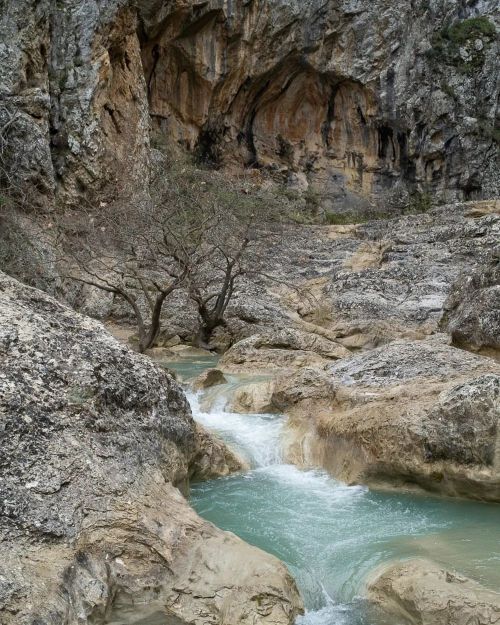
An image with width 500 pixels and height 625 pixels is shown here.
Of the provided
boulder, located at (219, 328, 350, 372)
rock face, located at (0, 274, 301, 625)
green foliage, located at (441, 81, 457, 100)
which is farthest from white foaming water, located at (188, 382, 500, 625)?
green foliage, located at (441, 81, 457, 100)

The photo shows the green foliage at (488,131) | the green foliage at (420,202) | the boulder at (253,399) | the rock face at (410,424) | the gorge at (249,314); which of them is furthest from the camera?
the green foliage at (488,131)

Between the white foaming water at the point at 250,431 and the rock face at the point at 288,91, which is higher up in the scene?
the rock face at the point at 288,91

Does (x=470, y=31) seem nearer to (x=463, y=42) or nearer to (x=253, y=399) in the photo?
(x=463, y=42)

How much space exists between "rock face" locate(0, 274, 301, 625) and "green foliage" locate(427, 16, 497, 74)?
3578 cm

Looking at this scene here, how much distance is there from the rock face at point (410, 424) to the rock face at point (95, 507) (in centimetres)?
212

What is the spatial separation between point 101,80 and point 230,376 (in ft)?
49.3

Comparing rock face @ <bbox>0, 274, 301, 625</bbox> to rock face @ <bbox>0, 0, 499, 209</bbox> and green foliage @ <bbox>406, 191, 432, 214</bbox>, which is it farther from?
green foliage @ <bbox>406, 191, 432, 214</bbox>

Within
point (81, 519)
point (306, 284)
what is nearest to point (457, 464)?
point (81, 519)

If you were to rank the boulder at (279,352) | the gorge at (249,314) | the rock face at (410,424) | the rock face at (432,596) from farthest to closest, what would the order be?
the boulder at (279,352) → the rock face at (410,424) → the gorge at (249,314) → the rock face at (432,596)

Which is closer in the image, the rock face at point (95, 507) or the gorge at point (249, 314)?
the rock face at point (95, 507)

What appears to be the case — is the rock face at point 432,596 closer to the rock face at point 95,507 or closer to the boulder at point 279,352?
the rock face at point 95,507

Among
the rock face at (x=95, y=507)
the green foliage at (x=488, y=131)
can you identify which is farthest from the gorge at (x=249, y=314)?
the green foliage at (x=488, y=131)

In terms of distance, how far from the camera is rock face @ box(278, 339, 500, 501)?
5.37 metres

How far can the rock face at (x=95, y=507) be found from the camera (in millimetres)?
3209
